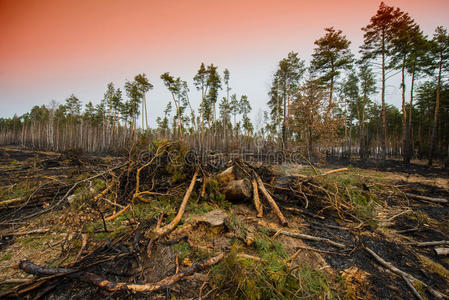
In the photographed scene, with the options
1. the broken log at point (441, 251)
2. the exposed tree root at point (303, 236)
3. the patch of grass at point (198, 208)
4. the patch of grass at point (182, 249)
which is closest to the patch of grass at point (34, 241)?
the patch of grass at point (182, 249)

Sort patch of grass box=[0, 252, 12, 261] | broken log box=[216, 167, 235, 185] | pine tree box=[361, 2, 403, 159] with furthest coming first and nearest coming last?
pine tree box=[361, 2, 403, 159]
broken log box=[216, 167, 235, 185]
patch of grass box=[0, 252, 12, 261]

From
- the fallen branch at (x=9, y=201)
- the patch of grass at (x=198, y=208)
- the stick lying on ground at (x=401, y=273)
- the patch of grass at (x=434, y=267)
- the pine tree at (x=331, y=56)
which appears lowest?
the patch of grass at (x=434, y=267)

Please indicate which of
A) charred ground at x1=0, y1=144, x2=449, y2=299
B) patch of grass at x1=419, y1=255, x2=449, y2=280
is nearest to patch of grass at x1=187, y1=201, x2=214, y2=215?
charred ground at x1=0, y1=144, x2=449, y2=299

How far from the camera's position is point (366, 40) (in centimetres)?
1589

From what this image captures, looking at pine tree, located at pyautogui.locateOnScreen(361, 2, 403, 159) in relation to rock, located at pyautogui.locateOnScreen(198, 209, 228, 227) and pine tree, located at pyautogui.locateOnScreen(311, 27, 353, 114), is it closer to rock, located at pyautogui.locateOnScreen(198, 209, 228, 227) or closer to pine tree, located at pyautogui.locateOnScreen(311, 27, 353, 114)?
pine tree, located at pyautogui.locateOnScreen(311, 27, 353, 114)

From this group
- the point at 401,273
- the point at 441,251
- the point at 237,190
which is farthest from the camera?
the point at 237,190

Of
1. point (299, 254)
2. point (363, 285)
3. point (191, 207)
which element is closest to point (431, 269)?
point (363, 285)

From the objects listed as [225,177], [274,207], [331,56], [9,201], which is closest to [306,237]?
[274,207]

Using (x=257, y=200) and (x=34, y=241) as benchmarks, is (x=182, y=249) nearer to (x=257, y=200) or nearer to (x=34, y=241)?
(x=257, y=200)

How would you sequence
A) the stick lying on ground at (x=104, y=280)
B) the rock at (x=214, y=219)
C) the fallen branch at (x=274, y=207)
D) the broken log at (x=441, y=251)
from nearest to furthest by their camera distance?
1. the stick lying on ground at (x=104, y=280)
2. the broken log at (x=441, y=251)
3. the rock at (x=214, y=219)
4. the fallen branch at (x=274, y=207)

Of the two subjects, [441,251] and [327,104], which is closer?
[441,251]

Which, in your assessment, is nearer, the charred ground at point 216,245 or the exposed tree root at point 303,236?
the charred ground at point 216,245

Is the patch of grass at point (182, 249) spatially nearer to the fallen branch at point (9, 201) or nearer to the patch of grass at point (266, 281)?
the patch of grass at point (266, 281)

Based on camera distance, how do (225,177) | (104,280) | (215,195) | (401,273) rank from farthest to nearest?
(225,177) < (215,195) < (401,273) < (104,280)
